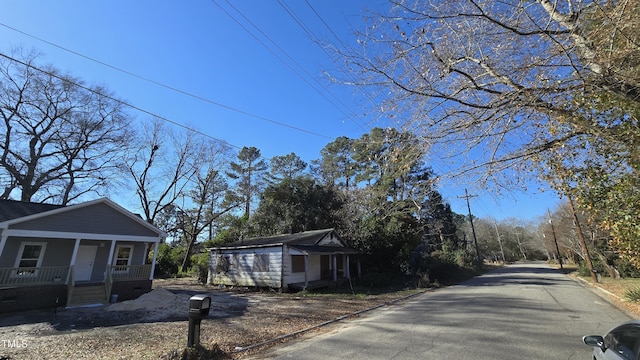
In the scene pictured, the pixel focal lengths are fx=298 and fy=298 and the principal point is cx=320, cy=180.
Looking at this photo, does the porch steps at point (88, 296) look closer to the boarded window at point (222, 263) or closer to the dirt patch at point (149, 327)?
the dirt patch at point (149, 327)

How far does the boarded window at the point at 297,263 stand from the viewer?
63.3 feet

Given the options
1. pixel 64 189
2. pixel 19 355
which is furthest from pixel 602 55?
pixel 64 189

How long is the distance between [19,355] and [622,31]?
1206 cm

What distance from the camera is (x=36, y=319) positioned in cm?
1002

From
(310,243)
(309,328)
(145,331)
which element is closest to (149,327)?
(145,331)

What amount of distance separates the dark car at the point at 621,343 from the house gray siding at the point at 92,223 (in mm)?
18170

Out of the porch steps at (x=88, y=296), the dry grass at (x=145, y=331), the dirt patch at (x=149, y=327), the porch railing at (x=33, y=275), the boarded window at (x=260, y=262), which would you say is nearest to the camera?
the dry grass at (x=145, y=331)

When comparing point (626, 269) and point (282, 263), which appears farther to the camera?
point (626, 269)

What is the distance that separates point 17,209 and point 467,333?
18925 mm

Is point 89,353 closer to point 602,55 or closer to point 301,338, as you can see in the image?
point 301,338

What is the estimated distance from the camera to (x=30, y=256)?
13.7 metres

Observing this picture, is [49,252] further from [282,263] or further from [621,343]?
[621,343]

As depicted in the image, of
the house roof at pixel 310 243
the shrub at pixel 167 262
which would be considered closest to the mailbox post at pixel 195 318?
the house roof at pixel 310 243

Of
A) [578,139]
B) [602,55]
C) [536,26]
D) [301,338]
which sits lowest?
[301,338]
